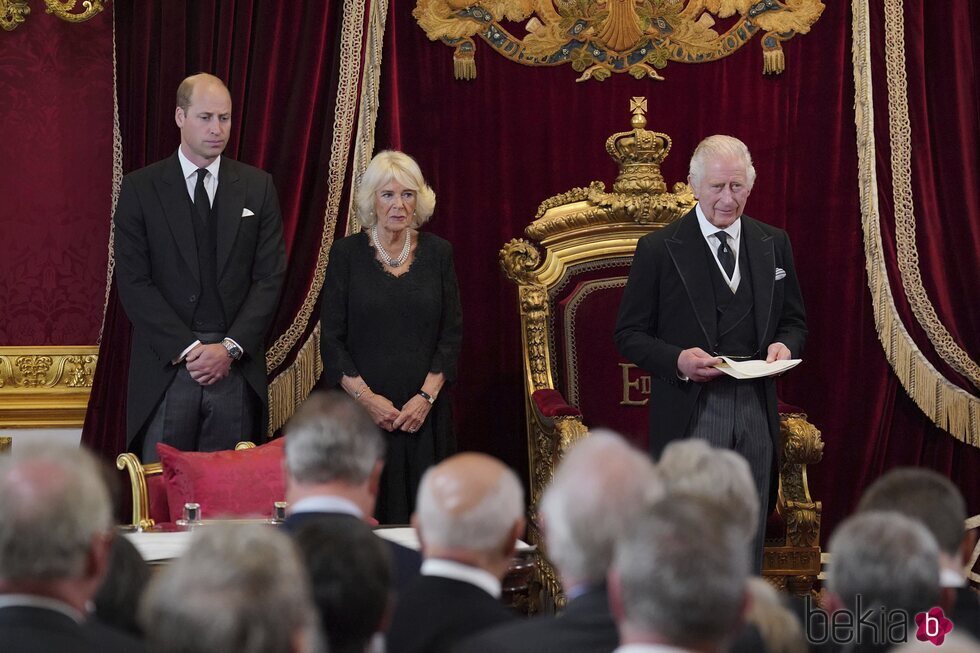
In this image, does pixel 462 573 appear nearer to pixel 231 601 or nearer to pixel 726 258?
pixel 231 601

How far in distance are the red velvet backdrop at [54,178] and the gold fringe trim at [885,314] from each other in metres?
2.92

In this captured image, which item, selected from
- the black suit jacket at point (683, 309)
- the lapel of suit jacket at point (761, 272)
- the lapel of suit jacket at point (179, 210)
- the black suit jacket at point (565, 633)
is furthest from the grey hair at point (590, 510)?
the lapel of suit jacket at point (179, 210)

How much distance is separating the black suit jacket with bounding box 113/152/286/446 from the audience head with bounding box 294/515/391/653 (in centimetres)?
272

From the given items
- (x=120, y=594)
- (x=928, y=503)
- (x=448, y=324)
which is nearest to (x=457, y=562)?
(x=120, y=594)

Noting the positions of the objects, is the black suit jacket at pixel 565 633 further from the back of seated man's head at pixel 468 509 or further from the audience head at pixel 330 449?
the audience head at pixel 330 449

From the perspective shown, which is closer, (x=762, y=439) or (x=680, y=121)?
(x=762, y=439)

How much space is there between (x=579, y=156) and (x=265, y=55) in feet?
4.20

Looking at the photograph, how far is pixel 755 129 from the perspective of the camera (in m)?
5.43

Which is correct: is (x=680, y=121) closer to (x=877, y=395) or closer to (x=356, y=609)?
(x=877, y=395)

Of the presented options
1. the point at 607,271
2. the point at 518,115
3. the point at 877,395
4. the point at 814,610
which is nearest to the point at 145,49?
the point at 518,115

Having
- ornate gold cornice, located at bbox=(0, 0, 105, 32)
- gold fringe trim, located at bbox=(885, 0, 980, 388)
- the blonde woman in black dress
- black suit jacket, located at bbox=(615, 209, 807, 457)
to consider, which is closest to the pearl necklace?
the blonde woman in black dress

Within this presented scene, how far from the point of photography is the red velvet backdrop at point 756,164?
5.38 meters

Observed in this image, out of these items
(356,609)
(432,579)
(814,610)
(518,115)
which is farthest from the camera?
(518,115)

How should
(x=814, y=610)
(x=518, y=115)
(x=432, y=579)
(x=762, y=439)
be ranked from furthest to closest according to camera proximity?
(x=518, y=115), (x=762, y=439), (x=814, y=610), (x=432, y=579)
